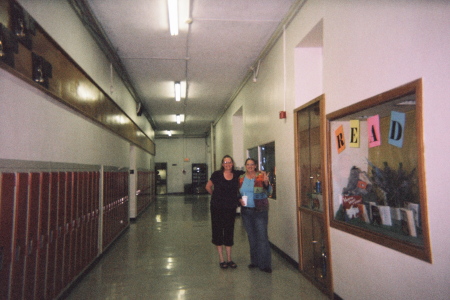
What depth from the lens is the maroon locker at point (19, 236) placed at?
7.61 ft

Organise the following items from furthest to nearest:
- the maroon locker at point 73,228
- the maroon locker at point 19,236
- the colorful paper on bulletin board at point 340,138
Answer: the maroon locker at point 73,228 → the colorful paper on bulletin board at point 340,138 → the maroon locker at point 19,236

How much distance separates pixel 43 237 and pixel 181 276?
1.81 metres

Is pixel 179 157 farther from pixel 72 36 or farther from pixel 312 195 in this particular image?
pixel 312 195

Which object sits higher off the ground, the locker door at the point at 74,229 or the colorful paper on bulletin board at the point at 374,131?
the colorful paper on bulletin board at the point at 374,131

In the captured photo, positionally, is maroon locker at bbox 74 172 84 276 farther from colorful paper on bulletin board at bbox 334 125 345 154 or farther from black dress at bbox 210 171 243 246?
colorful paper on bulletin board at bbox 334 125 345 154

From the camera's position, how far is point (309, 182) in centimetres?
412

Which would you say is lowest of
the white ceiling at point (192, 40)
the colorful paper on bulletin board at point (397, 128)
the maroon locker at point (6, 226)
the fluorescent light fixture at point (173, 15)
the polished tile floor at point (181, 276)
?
the polished tile floor at point (181, 276)

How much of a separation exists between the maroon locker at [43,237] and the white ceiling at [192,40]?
2.26m

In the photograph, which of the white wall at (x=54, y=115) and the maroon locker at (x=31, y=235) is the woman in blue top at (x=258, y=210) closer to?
the white wall at (x=54, y=115)

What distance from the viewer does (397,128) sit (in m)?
2.46

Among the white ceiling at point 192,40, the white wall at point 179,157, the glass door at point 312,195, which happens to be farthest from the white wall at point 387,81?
the white wall at point 179,157

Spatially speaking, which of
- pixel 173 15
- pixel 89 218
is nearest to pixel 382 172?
pixel 173 15

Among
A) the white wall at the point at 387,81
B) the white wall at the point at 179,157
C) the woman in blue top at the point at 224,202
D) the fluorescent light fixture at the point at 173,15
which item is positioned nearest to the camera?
the white wall at the point at 387,81

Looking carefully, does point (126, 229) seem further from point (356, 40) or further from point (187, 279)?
point (356, 40)
